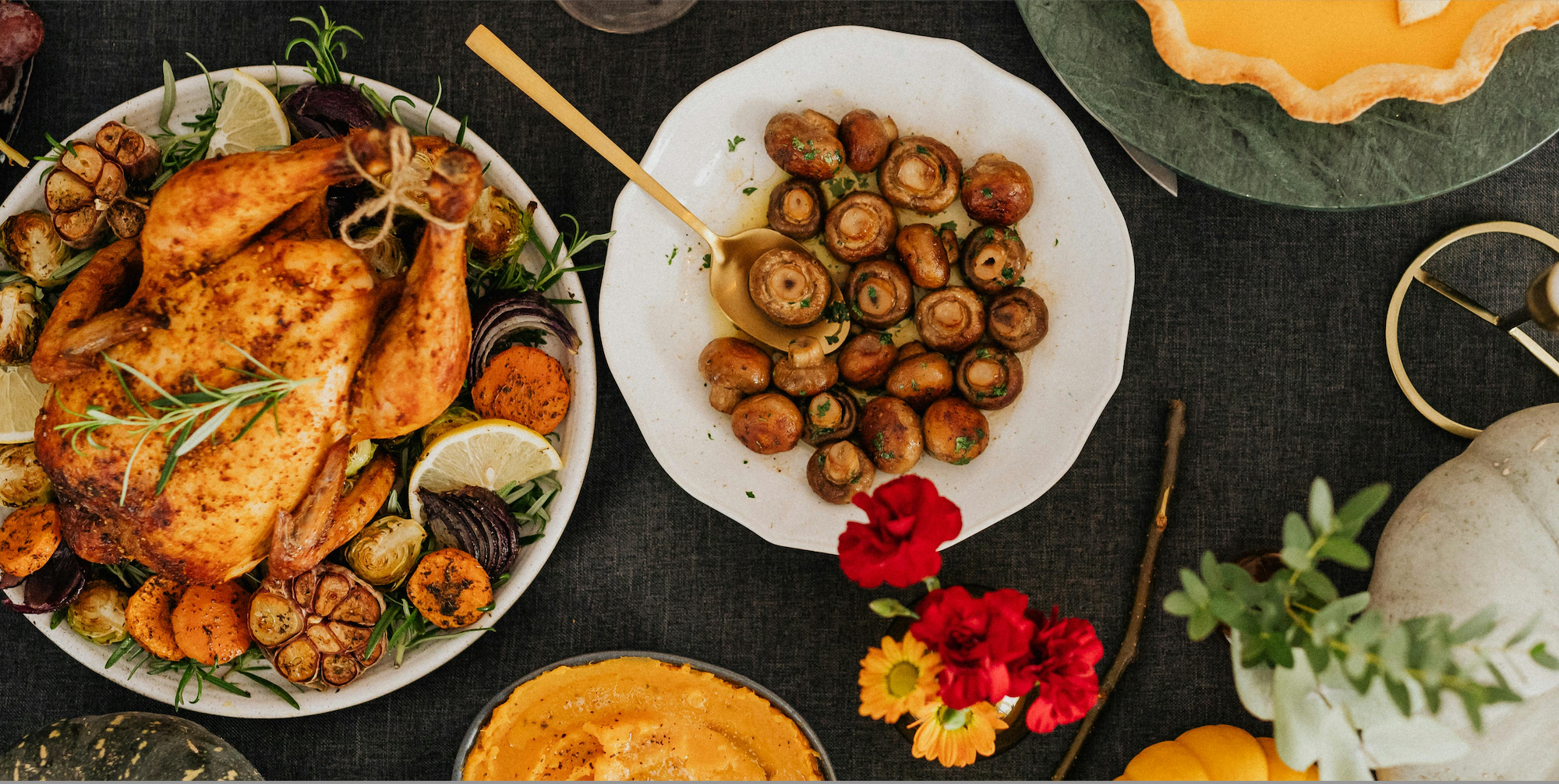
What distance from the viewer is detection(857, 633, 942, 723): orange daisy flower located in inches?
56.3

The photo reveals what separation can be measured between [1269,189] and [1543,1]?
514mm

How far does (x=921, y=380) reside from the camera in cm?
173

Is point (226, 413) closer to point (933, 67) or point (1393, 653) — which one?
point (933, 67)

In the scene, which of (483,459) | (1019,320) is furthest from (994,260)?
(483,459)

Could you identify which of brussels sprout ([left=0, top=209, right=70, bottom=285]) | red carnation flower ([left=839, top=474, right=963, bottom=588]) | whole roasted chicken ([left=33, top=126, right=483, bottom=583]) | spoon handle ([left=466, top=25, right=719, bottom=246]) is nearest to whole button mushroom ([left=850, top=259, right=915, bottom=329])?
spoon handle ([left=466, top=25, right=719, bottom=246])

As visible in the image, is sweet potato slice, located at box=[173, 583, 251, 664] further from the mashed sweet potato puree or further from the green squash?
the mashed sweet potato puree

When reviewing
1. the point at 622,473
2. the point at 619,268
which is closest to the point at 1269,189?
the point at 619,268

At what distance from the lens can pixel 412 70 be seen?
75.6 inches

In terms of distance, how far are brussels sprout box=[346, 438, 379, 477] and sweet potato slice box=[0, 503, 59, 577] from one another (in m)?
0.55

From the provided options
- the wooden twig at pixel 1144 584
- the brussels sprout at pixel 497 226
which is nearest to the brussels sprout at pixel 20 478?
the brussels sprout at pixel 497 226

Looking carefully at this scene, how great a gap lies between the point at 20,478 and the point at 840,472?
1569 millimetres

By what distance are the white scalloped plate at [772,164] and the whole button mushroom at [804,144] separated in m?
0.07

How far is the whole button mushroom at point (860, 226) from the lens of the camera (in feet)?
5.72

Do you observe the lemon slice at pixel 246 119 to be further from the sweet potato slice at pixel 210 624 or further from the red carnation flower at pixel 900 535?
the red carnation flower at pixel 900 535
